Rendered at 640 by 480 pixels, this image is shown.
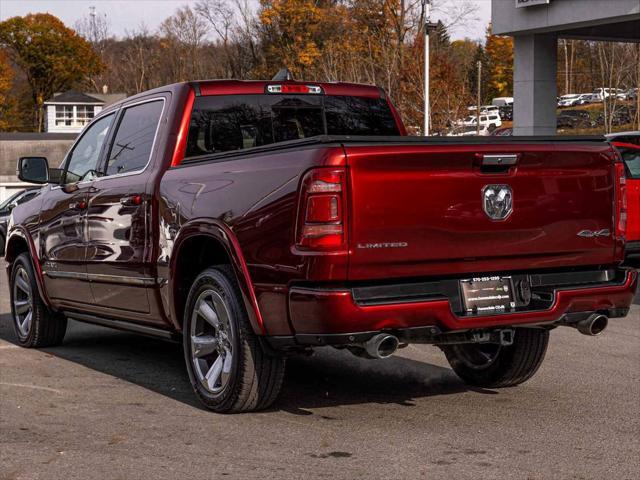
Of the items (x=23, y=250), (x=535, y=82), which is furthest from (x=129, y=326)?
(x=535, y=82)

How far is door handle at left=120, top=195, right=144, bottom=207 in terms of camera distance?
23.7ft

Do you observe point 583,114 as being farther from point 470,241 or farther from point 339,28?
point 470,241

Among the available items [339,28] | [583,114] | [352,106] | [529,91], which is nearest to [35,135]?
[339,28]

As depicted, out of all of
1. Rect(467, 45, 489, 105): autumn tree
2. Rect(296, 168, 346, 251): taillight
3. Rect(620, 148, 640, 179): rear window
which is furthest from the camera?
Rect(467, 45, 489, 105): autumn tree

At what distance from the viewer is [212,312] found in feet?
21.5

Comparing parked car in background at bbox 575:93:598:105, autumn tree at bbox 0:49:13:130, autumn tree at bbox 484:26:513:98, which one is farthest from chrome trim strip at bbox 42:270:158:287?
autumn tree at bbox 0:49:13:130

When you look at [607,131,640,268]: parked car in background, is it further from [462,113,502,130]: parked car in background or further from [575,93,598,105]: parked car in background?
[462,113,502,130]: parked car in background

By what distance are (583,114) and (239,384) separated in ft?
173

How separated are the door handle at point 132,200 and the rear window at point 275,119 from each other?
425 mm

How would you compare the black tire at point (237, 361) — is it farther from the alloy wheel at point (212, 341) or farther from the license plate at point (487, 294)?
the license plate at point (487, 294)

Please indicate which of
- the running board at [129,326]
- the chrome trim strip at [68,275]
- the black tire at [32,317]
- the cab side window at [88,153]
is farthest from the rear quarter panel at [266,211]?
the black tire at [32,317]

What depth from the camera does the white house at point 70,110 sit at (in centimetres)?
9775

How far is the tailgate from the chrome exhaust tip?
1.02 feet

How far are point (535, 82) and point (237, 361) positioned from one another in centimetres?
2113
